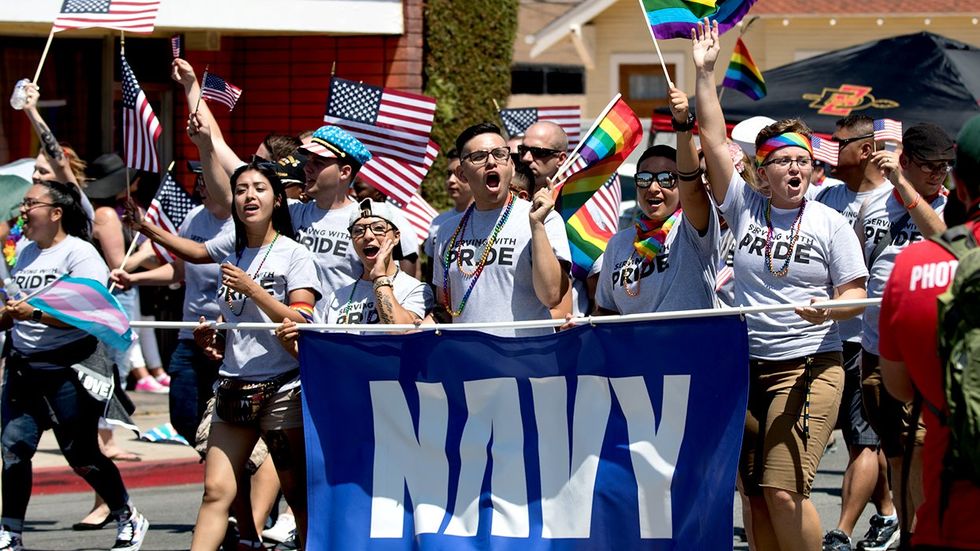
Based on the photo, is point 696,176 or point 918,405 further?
point 696,176

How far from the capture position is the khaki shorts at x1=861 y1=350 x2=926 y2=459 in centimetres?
709

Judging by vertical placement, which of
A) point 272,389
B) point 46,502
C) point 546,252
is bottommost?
point 46,502

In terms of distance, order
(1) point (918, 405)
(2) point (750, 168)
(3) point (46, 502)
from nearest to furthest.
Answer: (1) point (918, 405), (2) point (750, 168), (3) point (46, 502)

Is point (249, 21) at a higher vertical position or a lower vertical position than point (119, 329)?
higher

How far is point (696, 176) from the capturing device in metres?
5.84

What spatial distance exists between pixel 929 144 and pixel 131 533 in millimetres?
4527

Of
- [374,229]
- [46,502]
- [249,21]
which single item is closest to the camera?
[374,229]

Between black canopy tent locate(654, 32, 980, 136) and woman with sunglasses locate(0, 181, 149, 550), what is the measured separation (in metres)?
6.19

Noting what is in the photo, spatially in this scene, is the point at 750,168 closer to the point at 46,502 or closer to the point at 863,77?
the point at 46,502

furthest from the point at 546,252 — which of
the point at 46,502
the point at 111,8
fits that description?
the point at 46,502

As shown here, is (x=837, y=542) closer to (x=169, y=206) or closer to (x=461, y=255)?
(x=461, y=255)

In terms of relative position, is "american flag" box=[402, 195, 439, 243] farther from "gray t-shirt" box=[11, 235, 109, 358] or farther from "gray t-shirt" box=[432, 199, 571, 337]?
"gray t-shirt" box=[432, 199, 571, 337]

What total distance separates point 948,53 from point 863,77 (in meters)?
0.83

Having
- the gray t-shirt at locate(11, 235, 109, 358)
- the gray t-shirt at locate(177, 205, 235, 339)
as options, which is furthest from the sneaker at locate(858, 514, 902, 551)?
the gray t-shirt at locate(11, 235, 109, 358)
